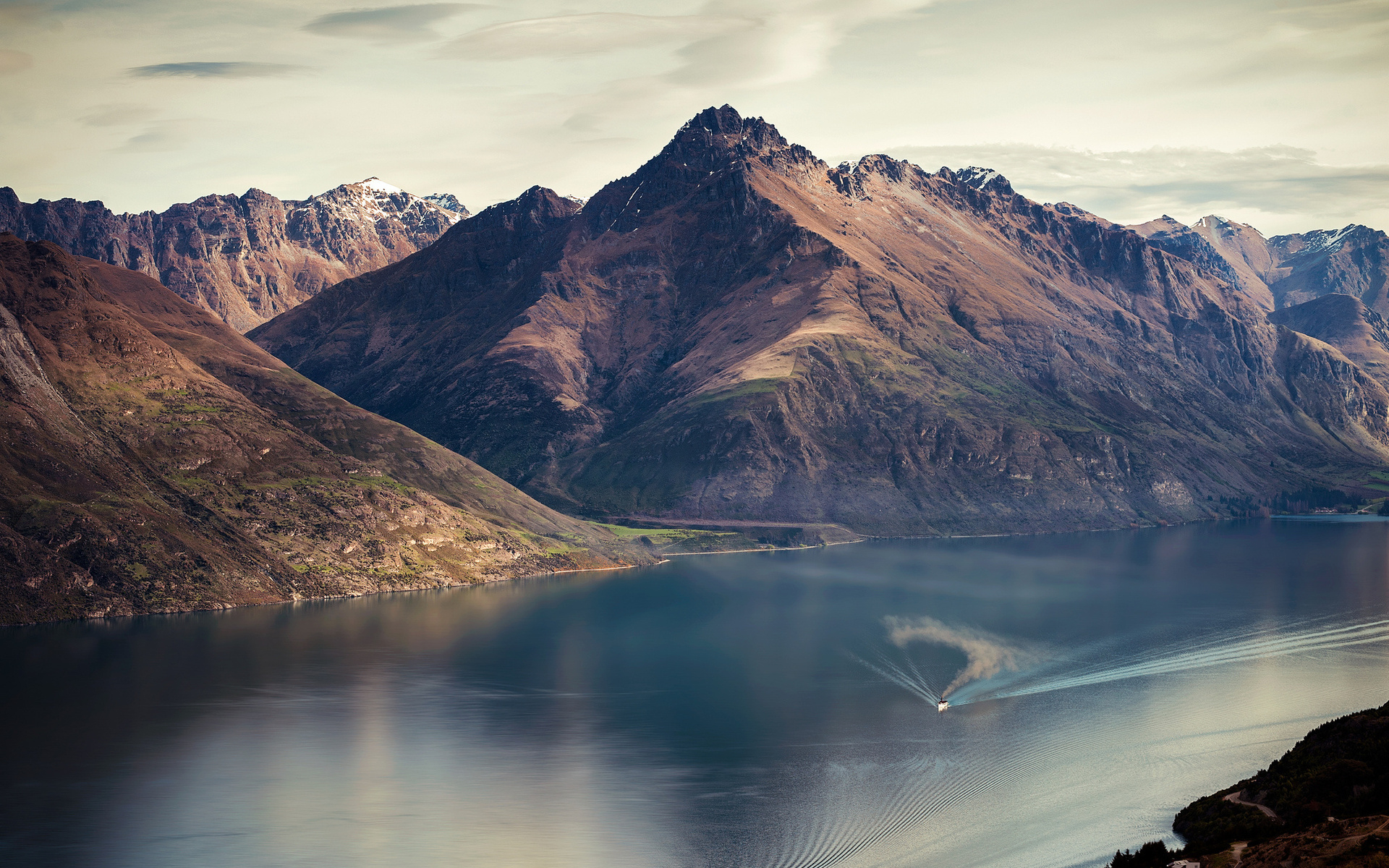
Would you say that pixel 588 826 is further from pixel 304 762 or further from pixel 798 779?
pixel 304 762

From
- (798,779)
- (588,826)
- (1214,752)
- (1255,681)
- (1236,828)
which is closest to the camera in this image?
(1236,828)

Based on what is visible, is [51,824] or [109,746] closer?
[51,824]

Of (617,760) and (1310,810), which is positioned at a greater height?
(1310,810)

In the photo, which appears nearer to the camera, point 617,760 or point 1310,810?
point 1310,810

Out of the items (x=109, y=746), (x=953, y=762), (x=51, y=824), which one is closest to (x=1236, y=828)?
(x=953, y=762)

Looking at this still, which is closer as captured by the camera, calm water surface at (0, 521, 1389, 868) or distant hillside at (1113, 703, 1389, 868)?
distant hillside at (1113, 703, 1389, 868)

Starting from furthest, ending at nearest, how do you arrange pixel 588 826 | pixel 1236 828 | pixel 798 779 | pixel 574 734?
1. pixel 574 734
2. pixel 798 779
3. pixel 588 826
4. pixel 1236 828

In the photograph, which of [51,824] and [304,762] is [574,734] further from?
[51,824]

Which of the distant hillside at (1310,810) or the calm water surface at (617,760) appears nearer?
the distant hillside at (1310,810)

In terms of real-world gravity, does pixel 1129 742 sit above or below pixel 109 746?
below
